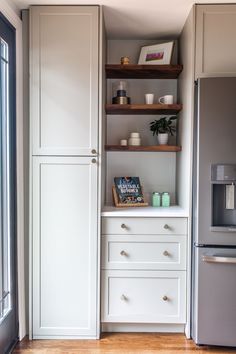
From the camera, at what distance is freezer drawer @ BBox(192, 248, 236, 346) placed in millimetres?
2012

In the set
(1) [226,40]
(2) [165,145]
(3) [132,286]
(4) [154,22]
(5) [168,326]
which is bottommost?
(5) [168,326]

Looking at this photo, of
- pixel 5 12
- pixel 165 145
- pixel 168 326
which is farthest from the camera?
pixel 165 145

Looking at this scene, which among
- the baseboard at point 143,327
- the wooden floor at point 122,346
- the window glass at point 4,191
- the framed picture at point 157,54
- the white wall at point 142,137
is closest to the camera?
the window glass at point 4,191

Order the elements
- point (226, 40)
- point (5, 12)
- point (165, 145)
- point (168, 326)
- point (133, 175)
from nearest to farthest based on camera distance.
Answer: point (5, 12)
point (226, 40)
point (168, 326)
point (165, 145)
point (133, 175)

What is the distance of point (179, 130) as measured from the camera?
99.7 inches

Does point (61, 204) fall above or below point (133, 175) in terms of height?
below

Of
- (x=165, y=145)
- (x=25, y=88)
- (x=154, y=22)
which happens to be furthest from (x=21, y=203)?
(x=154, y=22)

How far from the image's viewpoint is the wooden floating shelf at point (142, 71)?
2375 mm

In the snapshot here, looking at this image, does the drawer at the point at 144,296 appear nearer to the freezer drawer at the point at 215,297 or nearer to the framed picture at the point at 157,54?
the freezer drawer at the point at 215,297

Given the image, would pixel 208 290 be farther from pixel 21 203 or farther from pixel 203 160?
pixel 21 203

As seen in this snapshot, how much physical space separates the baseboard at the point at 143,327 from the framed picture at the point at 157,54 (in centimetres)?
203

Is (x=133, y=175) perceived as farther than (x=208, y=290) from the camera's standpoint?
Yes

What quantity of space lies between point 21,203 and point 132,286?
1.00 meters

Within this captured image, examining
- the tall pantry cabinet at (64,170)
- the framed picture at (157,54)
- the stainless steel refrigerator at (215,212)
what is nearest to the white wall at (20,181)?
the tall pantry cabinet at (64,170)
